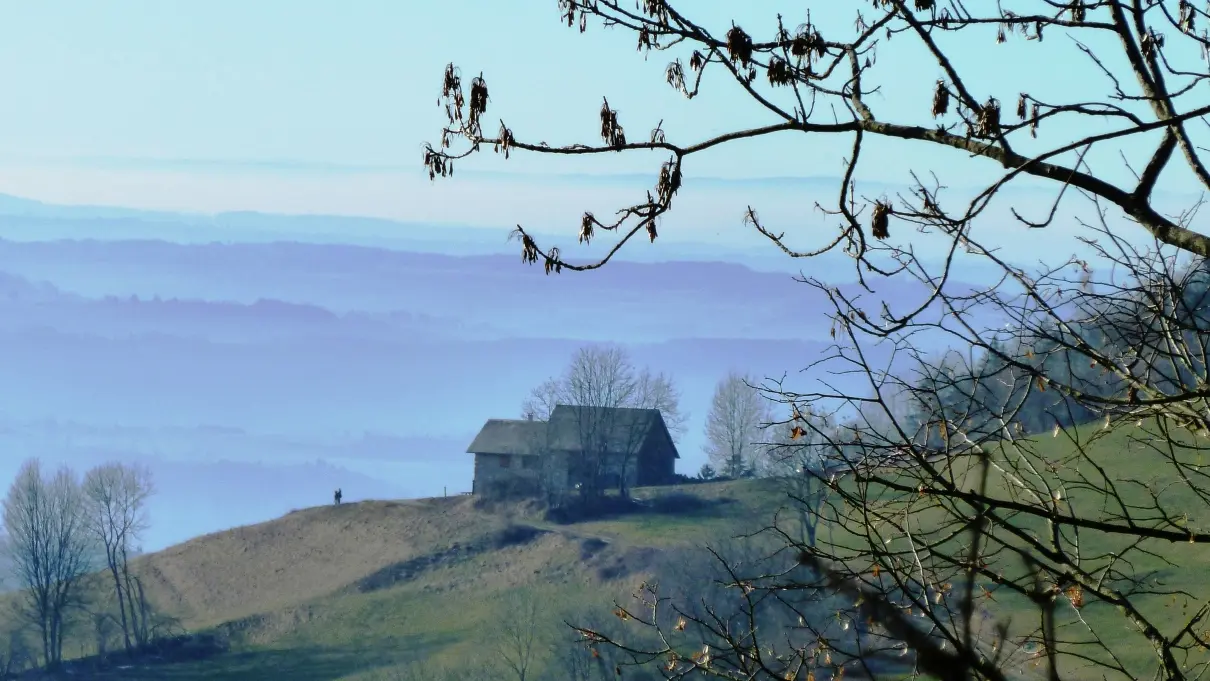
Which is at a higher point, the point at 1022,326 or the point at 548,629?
the point at 1022,326

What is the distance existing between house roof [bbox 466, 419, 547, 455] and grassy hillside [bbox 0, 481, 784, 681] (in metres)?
6.51

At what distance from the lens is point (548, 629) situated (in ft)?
182

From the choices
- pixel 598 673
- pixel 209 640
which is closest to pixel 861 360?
pixel 598 673

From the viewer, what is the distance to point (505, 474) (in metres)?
88.9

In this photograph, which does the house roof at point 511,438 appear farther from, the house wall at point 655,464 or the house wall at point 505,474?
the house wall at point 655,464

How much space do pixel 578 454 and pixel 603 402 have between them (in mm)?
4625

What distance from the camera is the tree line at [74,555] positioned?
6650 cm

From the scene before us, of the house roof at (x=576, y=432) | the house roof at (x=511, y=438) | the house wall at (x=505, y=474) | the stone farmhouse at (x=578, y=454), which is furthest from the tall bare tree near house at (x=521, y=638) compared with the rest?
the house roof at (x=511, y=438)

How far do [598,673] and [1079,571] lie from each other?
43.1 metres

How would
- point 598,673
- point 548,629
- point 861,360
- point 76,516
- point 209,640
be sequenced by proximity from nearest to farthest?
point 861,360
point 598,673
point 548,629
point 209,640
point 76,516

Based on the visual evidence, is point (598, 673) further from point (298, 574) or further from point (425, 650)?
point (298, 574)

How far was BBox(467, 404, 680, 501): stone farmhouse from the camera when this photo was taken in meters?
85.7

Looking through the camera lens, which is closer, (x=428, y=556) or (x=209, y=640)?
(x=209, y=640)

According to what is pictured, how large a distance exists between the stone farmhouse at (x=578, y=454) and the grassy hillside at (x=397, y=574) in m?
3.37
